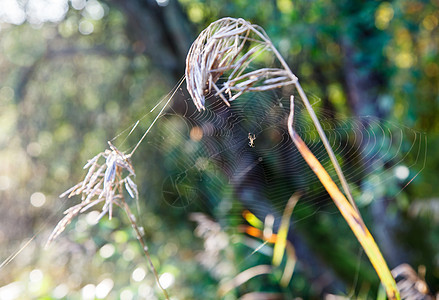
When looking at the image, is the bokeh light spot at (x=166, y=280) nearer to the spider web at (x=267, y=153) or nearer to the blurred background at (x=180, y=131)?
the spider web at (x=267, y=153)

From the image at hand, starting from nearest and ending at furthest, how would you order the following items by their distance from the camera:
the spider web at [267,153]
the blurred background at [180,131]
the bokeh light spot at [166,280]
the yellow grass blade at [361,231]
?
the yellow grass blade at [361,231]
the bokeh light spot at [166,280]
the spider web at [267,153]
the blurred background at [180,131]

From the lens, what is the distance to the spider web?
2.02 m

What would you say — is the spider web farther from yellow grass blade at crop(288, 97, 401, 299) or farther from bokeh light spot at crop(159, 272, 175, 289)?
yellow grass blade at crop(288, 97, 401, 299)

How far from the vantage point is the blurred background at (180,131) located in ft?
8.33

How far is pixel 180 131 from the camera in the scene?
3.01 meters

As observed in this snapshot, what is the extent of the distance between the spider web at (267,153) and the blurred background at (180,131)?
0.02 metres

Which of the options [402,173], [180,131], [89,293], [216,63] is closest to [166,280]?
[89,293]

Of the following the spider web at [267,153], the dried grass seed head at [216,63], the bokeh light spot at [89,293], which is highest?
the dried grass seed head at [216,63]

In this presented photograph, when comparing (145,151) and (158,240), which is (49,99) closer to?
(145,151)

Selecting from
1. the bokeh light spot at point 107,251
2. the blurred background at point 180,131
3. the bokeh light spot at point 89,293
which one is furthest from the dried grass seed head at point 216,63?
the blurred background at point 180,131

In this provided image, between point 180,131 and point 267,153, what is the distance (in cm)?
65

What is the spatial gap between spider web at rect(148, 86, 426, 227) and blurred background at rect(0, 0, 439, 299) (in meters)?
0.02

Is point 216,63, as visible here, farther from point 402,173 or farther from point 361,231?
point 402,173

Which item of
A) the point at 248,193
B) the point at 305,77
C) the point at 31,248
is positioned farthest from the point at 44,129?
the point at 305,77
